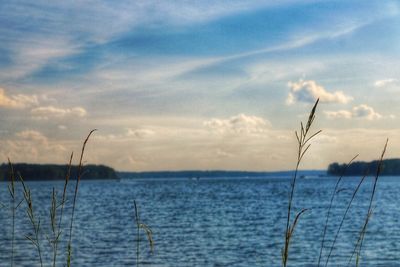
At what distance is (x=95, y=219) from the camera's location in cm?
4247

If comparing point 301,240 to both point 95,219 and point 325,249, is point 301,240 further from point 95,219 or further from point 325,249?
point 95,219

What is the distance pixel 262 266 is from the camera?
781 inches

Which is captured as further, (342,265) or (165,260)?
(165,260)

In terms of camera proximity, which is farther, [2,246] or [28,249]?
[2,246]

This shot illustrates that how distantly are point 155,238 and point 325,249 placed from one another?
9153 millimetres

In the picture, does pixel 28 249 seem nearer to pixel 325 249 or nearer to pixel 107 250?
pixel 107 250

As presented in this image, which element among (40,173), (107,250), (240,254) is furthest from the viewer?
(40,173)

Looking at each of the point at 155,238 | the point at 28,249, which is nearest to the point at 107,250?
the point at 28,249

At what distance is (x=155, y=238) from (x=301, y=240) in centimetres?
740

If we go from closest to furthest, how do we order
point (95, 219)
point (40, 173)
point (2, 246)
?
point (2, 246) < point (95, 219) < point (40, 173)

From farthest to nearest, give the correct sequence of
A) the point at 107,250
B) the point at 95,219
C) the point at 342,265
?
the point at 95,219 < the point at 107,250 < the point at 342,265

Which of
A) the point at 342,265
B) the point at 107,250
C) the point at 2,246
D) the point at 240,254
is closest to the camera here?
the point at 342,265

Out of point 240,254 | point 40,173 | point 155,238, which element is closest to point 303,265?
point 240,254

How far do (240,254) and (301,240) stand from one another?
15.7 ft
